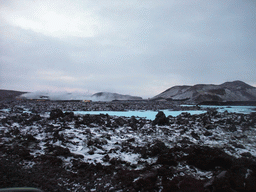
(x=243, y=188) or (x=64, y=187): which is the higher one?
(x=243, y=188)

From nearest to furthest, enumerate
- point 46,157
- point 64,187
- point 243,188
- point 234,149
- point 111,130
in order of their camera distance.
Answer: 1. point 243,188
2. point 64,187
3. point 46,157
4. point 234,149
5. point 111,130

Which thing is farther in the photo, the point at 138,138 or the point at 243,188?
the point at 138,138

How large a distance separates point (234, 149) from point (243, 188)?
3.22 m

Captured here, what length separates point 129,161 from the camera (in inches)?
199

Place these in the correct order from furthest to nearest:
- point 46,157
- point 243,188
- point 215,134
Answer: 1. point 215,134
2. point 46,157
3. point 243,188

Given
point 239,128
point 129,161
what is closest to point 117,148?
point 129,161

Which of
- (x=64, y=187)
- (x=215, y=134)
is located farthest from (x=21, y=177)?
(x=215, y=134)

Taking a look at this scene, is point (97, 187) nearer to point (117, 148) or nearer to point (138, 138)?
point (117, 148)

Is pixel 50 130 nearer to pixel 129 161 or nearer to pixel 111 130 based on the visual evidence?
pixel 111 130

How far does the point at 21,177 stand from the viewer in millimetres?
3727

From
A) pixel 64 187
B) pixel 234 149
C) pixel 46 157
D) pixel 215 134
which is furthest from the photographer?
pixel 215 134

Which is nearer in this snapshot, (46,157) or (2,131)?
(46,157)

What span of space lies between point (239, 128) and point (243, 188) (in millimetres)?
7076

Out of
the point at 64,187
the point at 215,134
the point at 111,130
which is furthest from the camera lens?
the point at 111,130
